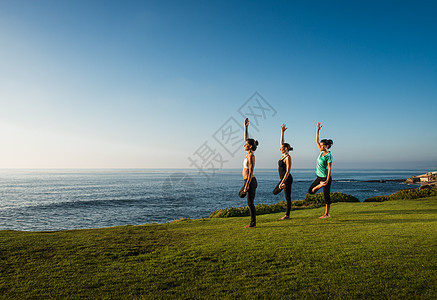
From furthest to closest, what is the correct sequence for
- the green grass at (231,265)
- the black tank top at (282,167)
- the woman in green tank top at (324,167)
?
1. the black tank top at (282,167)
2. the woman in green tank top at (324,167)
3. the green grass at (231,265)

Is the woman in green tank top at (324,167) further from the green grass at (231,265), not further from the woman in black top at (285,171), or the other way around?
the green grass at (231,265)

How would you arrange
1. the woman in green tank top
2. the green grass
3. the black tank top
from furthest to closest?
the black tank top < the woman in green tank top < the green grass

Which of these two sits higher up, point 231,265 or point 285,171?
point 285,171

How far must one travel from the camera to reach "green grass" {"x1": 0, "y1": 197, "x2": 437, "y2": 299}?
3.70 metres

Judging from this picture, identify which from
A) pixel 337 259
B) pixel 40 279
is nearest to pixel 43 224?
pixel 40 279

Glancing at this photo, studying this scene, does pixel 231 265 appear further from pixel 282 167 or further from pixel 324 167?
pixel 324 167

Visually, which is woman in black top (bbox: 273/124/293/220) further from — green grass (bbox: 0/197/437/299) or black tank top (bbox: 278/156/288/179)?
green grass (bbox: 0/197/437/299)

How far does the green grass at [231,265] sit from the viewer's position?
3.70 m

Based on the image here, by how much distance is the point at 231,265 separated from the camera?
4.73 metres

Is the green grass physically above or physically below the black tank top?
below

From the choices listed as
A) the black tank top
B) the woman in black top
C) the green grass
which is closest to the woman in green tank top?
the woman in black top

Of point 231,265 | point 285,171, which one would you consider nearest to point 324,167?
point 285,171

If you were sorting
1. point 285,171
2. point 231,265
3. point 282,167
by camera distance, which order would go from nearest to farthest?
point 231,265 → point 285,171 → point 282,167

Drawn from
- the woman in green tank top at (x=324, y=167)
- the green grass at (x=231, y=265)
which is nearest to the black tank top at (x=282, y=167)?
the woman in green tank top at (x=324, y=167)
